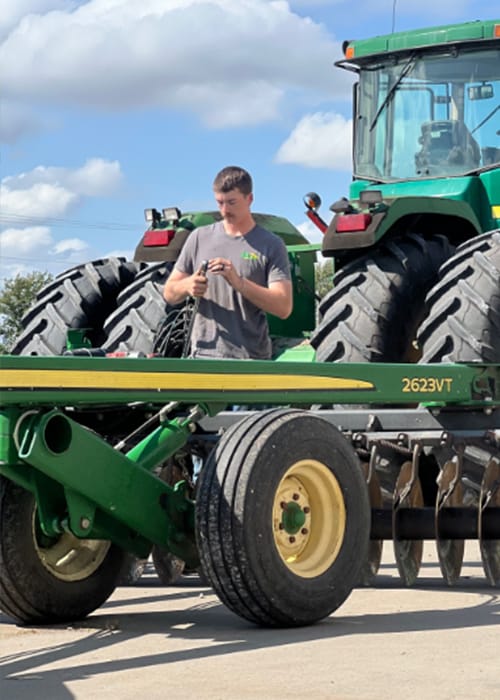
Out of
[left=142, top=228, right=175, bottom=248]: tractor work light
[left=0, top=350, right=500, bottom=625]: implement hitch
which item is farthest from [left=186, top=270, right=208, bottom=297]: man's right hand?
[left=142, top=228, right=175, bottom=248]: tractor work light

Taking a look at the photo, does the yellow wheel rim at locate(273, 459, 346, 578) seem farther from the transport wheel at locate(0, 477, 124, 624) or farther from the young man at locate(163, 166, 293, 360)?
the transport wheel at locate(0, 477, 124, 624)

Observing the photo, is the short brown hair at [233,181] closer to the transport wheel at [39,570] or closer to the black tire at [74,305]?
the transport wheel at [39,570]

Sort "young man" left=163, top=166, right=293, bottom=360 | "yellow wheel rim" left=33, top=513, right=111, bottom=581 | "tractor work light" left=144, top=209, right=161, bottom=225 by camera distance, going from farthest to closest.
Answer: "tractor work light" left=144, top=209, right=161, bottom=225 → "young man" left=163, top=166, right=293, bottom=360 → "yellow wheel rim" left=33, top=513, right=111, bottom=581

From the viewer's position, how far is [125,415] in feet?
20.9

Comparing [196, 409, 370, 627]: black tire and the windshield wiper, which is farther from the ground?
the windshield wiper

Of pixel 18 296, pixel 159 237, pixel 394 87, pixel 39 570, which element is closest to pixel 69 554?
pixel 39 570

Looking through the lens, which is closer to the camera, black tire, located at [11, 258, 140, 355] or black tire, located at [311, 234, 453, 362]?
black tire, located at [311, 234, 453, 362]

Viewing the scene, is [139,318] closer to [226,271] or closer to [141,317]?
[141,317]

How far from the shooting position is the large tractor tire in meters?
8.30

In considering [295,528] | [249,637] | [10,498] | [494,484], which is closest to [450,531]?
[494,484]

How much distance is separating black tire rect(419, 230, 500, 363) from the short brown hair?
1.40 meters

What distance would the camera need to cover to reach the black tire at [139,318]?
8328mm

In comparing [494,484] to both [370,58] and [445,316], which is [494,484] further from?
[370,58]

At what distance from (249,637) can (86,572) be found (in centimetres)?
98
